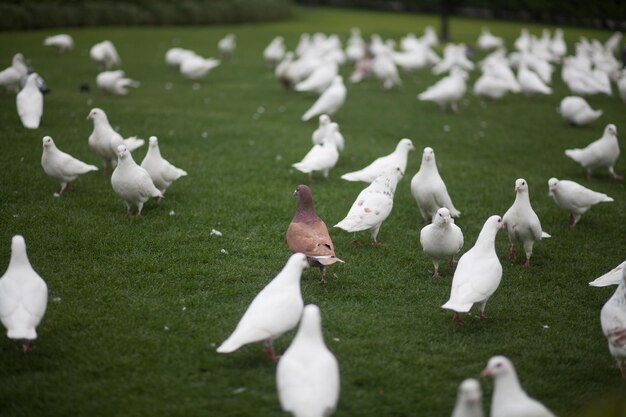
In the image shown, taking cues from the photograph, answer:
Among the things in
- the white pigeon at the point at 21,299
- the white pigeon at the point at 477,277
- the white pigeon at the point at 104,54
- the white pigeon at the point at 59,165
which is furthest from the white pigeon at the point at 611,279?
the white pigeon at the point at 104,54

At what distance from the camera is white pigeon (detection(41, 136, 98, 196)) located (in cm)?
767

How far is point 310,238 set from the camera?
19.6 ft

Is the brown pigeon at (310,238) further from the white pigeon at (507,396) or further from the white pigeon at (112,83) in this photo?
the white pigeon at (112,83)

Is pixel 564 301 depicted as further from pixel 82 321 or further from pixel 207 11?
pixel 207 11

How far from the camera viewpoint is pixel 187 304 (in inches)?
222

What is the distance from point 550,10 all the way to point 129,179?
16.5m

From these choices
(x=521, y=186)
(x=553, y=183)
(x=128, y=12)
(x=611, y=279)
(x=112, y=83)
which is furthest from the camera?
(x=128, y=12)

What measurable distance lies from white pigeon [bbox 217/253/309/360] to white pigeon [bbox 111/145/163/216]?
10.0ft

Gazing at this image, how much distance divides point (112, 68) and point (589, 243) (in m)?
14.2

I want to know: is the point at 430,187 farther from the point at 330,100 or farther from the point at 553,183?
the point at 330,100

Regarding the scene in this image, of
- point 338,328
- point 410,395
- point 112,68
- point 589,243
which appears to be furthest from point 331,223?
point 112,68

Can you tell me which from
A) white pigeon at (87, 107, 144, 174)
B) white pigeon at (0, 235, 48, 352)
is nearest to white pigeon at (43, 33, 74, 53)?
white pigeon at (87, 107, 144, 174)

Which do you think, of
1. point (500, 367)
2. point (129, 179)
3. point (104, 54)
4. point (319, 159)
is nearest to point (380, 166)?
point (319, 159)

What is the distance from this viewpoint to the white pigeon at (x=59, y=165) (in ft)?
25.2
